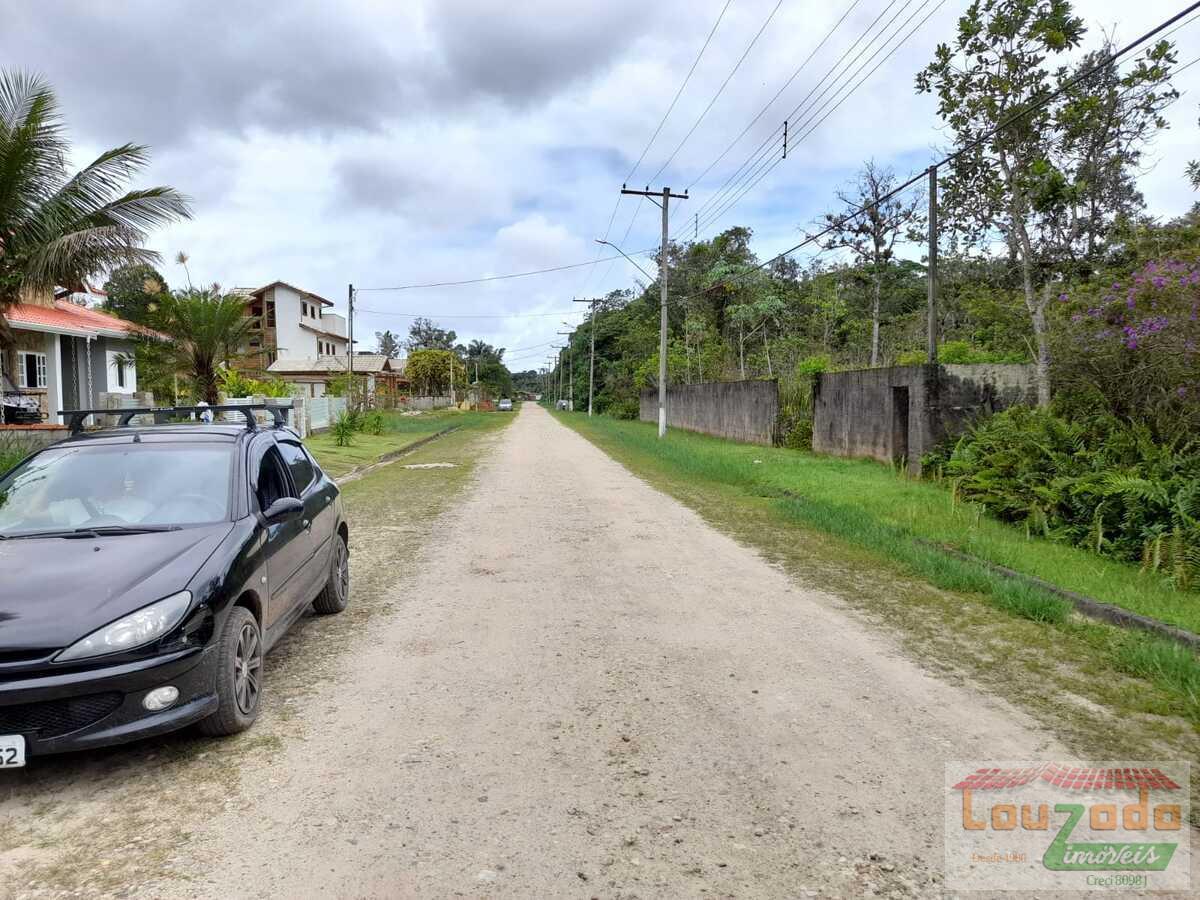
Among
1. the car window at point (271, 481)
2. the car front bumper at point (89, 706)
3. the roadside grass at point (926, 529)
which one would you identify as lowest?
the roadside grass at point (926, 529)

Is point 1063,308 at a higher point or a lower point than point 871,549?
higher

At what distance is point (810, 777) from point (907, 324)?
28.5 m

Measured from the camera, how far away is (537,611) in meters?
6.24

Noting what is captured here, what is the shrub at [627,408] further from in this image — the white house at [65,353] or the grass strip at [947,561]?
the grass strip at [947,561]

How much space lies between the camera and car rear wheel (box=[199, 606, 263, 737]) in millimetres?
3805

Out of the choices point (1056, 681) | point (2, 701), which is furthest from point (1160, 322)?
point (2, 701)

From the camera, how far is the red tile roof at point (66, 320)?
18.5 m

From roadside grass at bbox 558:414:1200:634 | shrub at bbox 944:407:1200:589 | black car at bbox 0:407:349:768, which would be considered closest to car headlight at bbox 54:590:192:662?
black car at bbox 0:407:349:768

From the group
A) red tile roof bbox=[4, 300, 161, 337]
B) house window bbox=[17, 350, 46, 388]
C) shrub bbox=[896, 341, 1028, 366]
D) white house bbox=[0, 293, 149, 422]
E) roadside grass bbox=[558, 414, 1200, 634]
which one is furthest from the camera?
house window bbox=[17, 350, 46, 388]

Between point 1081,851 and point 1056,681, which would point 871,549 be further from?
point 1081,851

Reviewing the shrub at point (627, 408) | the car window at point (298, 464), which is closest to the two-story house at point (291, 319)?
the shrub at point (627, 408)

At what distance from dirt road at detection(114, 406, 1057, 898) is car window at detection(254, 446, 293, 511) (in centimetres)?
118

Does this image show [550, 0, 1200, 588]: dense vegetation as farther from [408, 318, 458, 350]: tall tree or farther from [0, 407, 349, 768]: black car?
[408, 318, 458, 350]: tall tree

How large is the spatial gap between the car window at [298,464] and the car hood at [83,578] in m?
1.60
